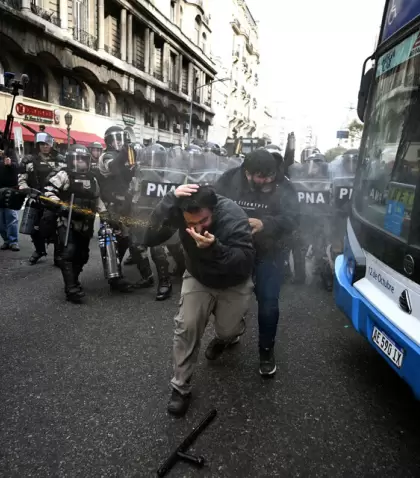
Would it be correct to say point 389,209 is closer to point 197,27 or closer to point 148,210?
point 148,210

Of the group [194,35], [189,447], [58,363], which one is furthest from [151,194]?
[194,35]

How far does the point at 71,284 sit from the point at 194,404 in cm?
249

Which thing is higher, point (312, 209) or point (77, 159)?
point (77, 159)

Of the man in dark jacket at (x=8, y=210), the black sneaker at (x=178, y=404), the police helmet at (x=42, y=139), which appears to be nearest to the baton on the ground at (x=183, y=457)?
the black sneaker at (x=178, y=404)

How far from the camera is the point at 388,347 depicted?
2.37m

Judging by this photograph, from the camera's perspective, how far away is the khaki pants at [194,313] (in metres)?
2.56

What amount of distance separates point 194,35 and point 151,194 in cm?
4308

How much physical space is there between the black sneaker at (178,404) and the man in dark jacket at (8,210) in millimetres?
5472

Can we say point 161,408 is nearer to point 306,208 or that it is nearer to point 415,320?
point 415,320

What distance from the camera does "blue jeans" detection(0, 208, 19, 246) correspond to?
697cm

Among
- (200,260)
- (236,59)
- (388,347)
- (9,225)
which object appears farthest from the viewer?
(236,59)

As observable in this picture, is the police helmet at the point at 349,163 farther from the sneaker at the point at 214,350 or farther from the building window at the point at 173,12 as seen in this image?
the building window at the point at 173,12

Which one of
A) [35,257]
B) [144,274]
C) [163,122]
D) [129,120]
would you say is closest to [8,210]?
[35,257]

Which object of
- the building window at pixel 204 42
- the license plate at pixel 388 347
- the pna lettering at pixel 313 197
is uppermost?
the building window at pixel 204 42
